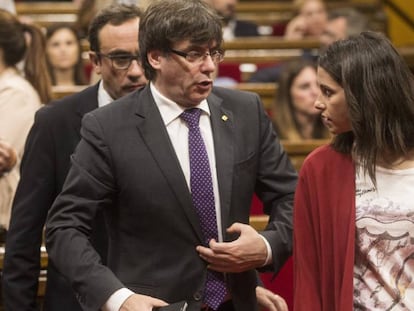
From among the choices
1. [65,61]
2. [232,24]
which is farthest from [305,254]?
[232,24]

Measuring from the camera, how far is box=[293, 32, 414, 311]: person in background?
1781 millimetres

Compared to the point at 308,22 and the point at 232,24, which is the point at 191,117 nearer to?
the point at 308,22

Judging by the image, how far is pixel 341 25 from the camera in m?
5.33

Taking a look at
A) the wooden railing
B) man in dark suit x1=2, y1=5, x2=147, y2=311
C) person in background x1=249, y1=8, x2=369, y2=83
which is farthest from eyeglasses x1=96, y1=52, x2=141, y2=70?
the wooden railing

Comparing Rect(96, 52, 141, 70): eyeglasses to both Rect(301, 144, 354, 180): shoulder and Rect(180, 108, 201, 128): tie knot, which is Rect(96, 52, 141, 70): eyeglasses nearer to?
Rect(180, 108, 201, 128): tie knot

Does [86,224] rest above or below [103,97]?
below

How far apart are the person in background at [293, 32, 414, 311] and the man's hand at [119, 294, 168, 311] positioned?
0.27m

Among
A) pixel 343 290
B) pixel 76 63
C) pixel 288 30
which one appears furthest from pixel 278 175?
pixel 288 30

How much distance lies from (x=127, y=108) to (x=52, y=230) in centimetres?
26

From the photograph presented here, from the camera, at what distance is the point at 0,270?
8.04 feet

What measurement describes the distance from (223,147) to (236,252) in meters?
0.20

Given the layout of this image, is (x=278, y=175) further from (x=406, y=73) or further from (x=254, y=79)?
(x=254, y=79)

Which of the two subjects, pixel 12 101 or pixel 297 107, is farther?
pixel 297 107

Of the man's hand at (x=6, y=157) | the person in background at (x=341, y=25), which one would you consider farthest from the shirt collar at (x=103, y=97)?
the person in background at (x=341, y=25)
